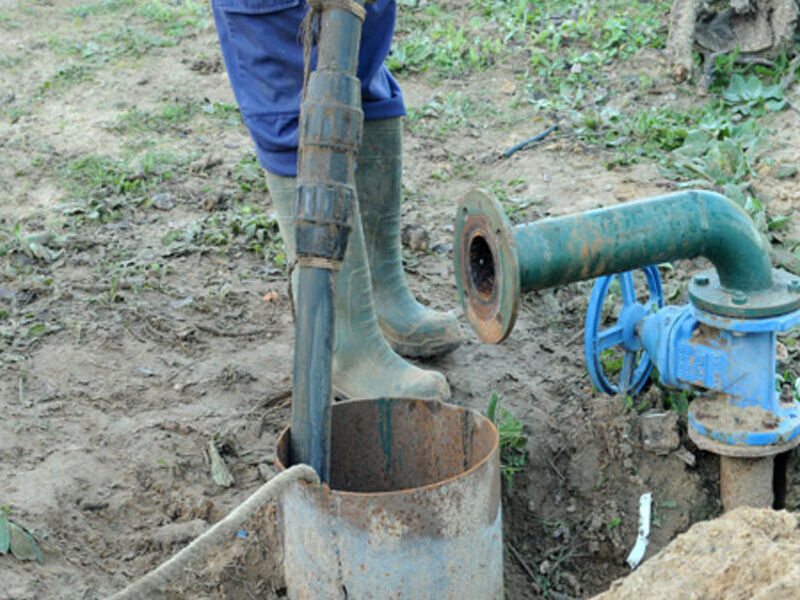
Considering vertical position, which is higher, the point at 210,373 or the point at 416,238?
the point at 416,238

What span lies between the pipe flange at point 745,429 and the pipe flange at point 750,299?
234 mm

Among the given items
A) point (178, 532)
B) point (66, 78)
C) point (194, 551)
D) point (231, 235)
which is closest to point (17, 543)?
point (178, 532)

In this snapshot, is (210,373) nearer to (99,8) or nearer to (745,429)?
(745,429)

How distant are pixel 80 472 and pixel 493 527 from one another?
1047mm

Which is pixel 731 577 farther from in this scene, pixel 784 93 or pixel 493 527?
pixel 784 93

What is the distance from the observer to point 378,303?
3002mm

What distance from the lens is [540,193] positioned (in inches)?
154

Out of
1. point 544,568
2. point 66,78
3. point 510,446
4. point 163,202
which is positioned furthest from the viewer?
point 66,78

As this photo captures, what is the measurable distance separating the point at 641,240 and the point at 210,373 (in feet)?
4.40

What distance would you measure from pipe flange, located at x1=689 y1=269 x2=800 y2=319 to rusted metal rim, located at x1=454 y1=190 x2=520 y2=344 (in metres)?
0.45

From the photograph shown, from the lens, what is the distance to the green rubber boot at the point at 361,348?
2598mm

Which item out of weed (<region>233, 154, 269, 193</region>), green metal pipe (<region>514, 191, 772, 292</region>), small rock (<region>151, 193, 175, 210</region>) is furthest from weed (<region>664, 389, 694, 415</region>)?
small rock (<region>151, 193, 175, 210</region>)

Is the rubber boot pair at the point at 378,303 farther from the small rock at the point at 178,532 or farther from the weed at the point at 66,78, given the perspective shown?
the weed at the point at 66,78

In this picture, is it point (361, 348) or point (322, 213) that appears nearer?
point (322, 213)
